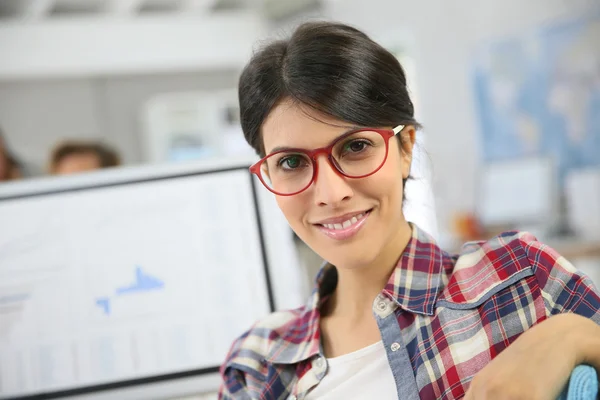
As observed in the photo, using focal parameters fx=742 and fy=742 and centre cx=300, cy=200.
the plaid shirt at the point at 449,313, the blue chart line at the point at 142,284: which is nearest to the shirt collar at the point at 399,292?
the plaid shirt at the point at 449,313

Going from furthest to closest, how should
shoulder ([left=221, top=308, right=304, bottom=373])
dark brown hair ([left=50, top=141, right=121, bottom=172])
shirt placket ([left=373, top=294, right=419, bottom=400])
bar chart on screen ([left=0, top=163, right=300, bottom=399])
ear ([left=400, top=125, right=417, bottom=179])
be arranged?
dark brown hair ([left=50, top=141, right=121, bottom=172])
bar chart on screen ([left=0, top=163, right=300, bottom=399])
shoulder ([left=221, top=308, right=304, bottom=373])
ear ([left=400, top=125, right=417, bottom=179])
shirt placket ([left=373, top=294, right=419, bottom=400])

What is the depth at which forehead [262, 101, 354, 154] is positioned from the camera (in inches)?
40.8

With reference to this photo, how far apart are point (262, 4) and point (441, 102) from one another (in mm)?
2710

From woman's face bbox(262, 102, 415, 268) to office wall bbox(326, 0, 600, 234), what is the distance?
3.82m

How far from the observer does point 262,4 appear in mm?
7363

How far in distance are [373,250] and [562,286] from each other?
27 centimetres

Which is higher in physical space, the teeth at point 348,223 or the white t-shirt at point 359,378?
the teeth at point 348,223

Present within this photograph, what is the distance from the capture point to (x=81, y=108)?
699cm

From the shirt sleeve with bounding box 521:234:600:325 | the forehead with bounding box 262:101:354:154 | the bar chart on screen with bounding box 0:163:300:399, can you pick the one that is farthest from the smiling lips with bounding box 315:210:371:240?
the bar chart on screen with bounding box 0:163:300:399

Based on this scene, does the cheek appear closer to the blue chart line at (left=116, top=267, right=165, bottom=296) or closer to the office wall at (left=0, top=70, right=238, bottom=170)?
the blue chart line at (left=116, top=267, right=165, bottom=296)

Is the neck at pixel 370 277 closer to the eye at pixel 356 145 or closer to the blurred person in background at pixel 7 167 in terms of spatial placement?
the eye at pixel 356 145

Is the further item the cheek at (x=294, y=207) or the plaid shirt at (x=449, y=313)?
the cheek at (x=294, y=207)

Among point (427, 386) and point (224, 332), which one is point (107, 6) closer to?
point (224, 332)

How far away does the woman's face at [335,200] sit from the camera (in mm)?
1043
